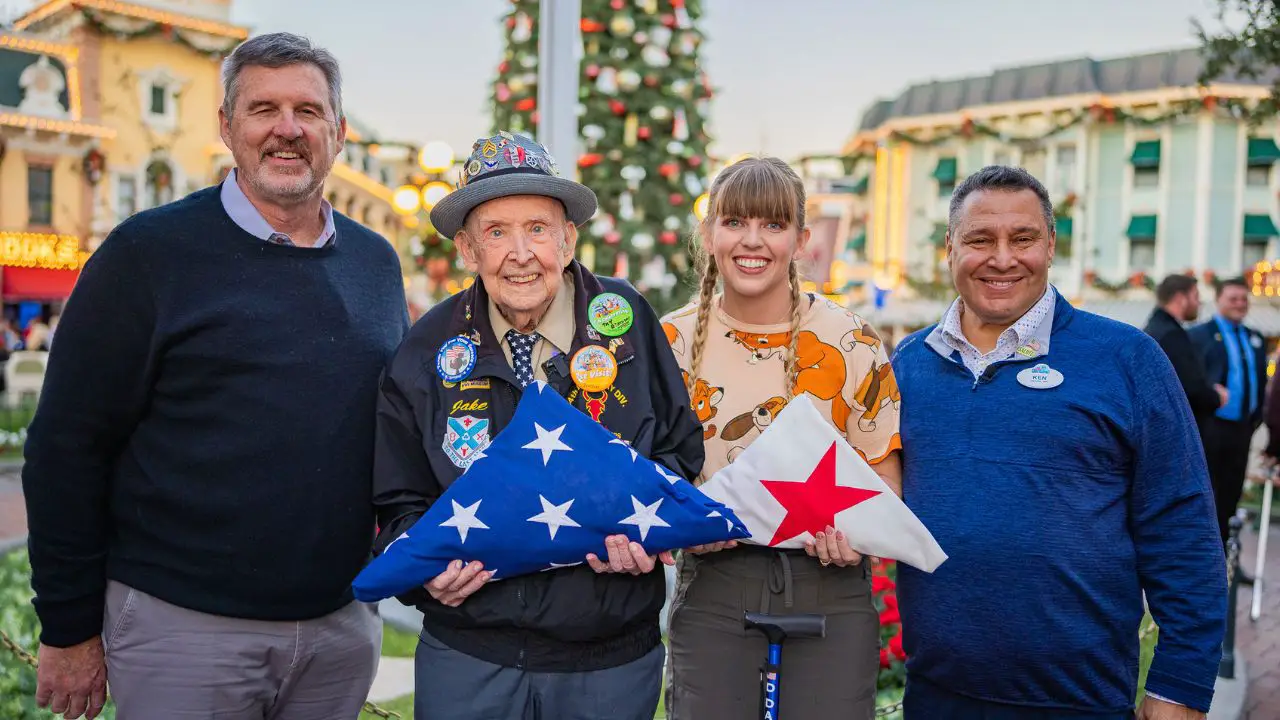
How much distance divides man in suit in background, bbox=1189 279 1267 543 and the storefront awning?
20.9 meters

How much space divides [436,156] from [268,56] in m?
5.59

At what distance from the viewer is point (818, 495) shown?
2318 mm

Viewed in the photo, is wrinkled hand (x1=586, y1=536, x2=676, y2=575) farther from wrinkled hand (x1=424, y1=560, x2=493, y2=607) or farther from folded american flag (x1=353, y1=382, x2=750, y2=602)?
wrinkled hand (x1=424, y1=560, x2=493, y2=607)

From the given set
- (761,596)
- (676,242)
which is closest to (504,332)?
(761,596)

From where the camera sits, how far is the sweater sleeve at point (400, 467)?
2205mm

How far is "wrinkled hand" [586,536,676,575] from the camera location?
2.08 metres

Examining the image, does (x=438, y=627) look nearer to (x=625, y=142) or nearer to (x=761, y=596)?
(x=761, y=596)

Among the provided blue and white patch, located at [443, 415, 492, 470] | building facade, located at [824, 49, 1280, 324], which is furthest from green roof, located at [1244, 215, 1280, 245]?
blue and white patch, located at [443, 415, 492, 470]

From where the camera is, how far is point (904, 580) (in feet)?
8.23

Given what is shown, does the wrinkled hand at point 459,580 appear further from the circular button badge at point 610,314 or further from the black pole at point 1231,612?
the black pole at point 1231,612

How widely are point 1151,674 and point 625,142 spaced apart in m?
8.03

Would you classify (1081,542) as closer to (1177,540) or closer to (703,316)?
(1177,540)

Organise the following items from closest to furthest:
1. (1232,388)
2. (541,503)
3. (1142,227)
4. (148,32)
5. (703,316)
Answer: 1. (541,503)
2. (703,316)
3. (1232,388)
4. (148,32)
5. (1142,227)

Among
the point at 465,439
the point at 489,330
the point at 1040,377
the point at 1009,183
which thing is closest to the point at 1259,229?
the point at 1009,183
